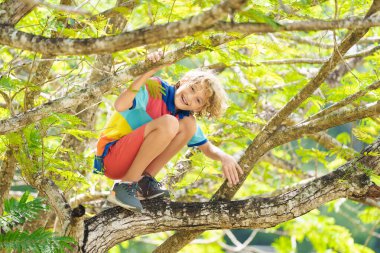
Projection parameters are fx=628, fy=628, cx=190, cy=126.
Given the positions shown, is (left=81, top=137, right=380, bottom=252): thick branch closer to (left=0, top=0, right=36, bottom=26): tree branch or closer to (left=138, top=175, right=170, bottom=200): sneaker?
(left=138, top=175, right=170, bottom=200): sneaker

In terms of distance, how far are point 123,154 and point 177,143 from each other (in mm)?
319

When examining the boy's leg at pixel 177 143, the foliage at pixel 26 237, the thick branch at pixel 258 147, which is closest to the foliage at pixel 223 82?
the foliage at pixel 26 237

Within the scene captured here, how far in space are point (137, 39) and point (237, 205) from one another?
166 centimetres

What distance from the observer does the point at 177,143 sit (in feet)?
12.0

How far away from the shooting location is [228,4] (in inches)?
78.2

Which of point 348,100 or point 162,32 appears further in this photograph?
point 348,100

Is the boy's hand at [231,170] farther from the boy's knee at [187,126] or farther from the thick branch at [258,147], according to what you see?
the boy's knee at [187,126]

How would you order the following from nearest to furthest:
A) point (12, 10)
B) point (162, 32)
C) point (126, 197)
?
1. point (162, 32)
2. point (12, 10)
3. point (126, 197)

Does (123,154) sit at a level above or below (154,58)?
below

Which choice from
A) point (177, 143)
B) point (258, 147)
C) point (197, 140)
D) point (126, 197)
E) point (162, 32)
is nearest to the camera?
point (162, 32)

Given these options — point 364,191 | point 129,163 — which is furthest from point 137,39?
point 364,191

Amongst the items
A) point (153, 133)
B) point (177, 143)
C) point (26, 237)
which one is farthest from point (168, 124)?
point (26, 237)

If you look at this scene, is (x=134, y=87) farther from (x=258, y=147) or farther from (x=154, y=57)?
(x=258, y=147)

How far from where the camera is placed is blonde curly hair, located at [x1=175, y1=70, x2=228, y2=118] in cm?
365
